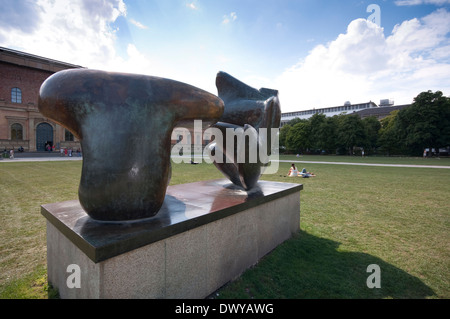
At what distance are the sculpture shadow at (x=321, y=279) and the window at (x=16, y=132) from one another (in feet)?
157

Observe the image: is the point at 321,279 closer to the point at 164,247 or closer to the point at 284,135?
the point at 164,247

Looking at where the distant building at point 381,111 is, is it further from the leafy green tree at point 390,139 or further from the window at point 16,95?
the window at point 16,95

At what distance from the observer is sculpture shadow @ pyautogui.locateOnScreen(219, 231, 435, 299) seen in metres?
3.23

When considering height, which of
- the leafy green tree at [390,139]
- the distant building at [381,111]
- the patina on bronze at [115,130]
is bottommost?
the patina on bronze at [115,130]

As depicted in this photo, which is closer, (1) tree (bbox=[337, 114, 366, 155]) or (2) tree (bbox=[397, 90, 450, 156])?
(2) tree (bbox=[397, 90, 450, 156])

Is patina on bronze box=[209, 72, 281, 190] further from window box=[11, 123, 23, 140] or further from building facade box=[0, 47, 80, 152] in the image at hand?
window box=[11, 123, 23, 140]

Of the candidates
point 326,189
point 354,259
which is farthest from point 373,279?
point 326,189

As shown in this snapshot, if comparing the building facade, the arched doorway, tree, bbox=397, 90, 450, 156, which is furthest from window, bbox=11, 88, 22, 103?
tree, bbox=397, 90, 450, 156

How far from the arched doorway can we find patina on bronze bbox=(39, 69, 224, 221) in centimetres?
4636

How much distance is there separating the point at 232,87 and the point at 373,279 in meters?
4.54

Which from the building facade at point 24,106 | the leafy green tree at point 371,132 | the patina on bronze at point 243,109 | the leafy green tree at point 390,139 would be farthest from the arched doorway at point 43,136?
the leafy green tree at point 390,139

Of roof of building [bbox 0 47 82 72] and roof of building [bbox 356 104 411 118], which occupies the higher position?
roof of building [bbox 0 47 82 72]

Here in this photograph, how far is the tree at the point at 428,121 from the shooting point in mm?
38625

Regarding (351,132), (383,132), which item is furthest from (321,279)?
(383,132)
